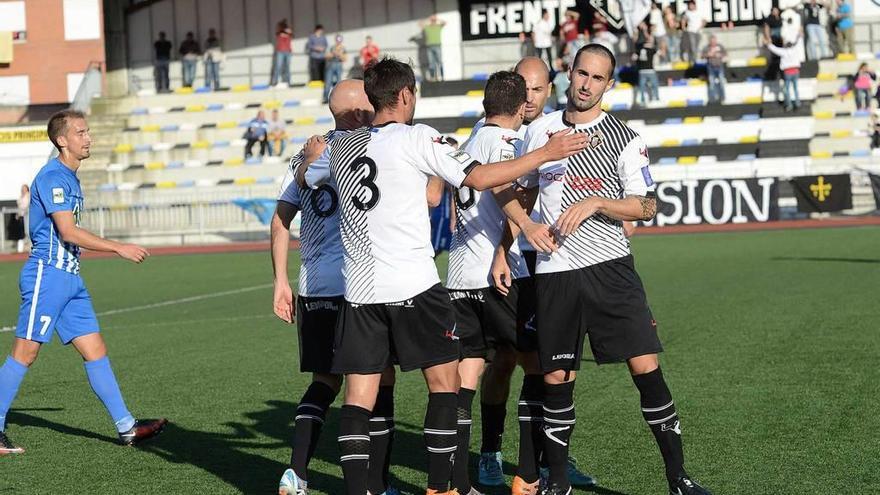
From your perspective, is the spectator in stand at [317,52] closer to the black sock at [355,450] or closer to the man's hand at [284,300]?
the man's hand at [284,300]

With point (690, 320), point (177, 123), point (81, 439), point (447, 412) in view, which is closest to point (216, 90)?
point (177, 123)

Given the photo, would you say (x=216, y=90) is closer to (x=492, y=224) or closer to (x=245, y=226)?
(x=245, y=226)

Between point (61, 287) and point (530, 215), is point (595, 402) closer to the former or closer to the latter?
point (530, 215)

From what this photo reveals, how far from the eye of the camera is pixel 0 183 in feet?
120

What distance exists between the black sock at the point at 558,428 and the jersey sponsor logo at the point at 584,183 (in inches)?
36.1

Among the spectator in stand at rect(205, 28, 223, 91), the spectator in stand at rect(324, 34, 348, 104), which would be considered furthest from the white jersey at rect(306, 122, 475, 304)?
the spectator in stand at rect(205, 28, 223, 91)

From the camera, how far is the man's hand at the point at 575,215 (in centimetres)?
577

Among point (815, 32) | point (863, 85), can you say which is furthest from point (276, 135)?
point (863, 85)

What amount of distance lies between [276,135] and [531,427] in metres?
31.7

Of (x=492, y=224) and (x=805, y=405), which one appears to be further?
(x=805, y=405)

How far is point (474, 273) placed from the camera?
257 inches

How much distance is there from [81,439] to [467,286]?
3.18 m

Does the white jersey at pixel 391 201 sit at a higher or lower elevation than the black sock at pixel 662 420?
higher

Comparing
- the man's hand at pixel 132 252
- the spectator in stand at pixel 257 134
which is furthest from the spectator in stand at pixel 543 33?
the man's hand at pixel 132 252
